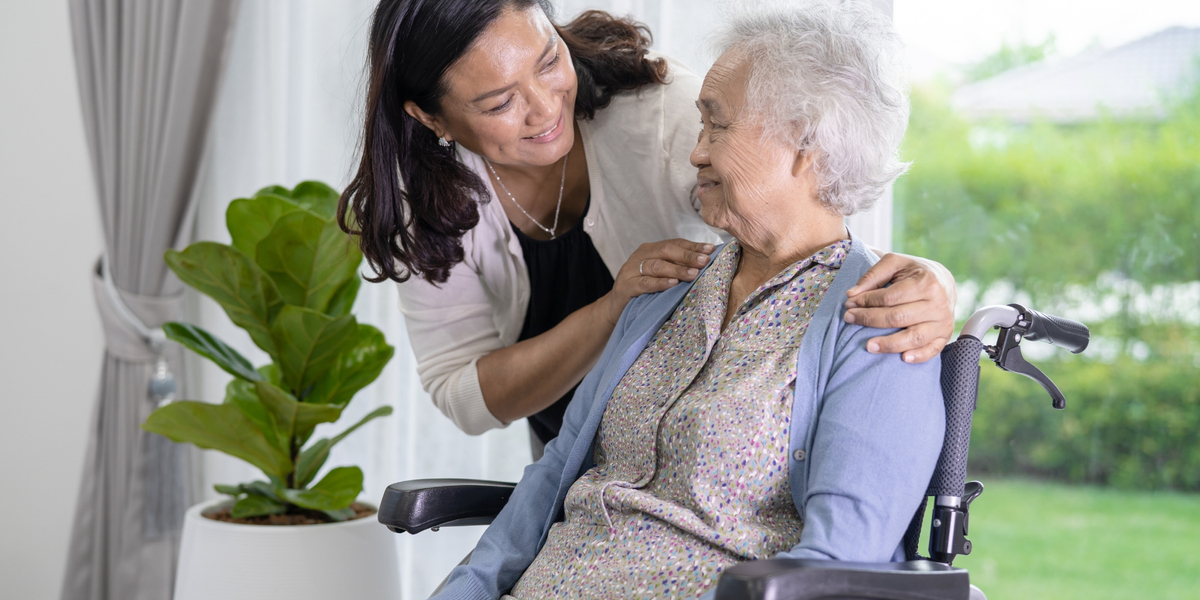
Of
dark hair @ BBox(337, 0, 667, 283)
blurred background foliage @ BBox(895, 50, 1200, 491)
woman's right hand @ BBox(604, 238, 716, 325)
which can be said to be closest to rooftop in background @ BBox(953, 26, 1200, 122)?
blurred background foliage @ BBox(895, 50, 1200, 491)

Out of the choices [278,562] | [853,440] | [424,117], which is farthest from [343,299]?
[853,440]

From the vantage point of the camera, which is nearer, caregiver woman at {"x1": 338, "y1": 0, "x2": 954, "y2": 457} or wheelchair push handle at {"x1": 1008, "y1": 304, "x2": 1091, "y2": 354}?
wheelchair push handle at {"x1": 1008, "y1": 304, "x2": 1091, "y2": 354}

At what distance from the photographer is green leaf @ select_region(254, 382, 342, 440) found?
1908 millimetres

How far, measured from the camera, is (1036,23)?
2055 mm

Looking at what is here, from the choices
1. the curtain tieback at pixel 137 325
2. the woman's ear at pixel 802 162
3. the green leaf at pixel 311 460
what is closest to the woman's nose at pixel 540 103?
the woman's ear at pixel 802 162

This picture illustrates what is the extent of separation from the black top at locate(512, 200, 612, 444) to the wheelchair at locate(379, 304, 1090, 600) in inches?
15.9

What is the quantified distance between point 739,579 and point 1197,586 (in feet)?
5.52

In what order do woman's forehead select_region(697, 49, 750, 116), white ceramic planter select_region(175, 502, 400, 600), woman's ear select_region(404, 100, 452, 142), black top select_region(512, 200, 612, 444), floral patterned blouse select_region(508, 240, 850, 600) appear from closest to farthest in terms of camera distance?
floral patterned blouse select_region(508, 240, 850, 600)
woman's forehead select_region(697, 49, 750, 116)
woman's ear select_region(404, 100, 452, 142)
black top select_region(512, 200, 612, 444)
white ceramic planter select_region(175, 502, 400, 600)

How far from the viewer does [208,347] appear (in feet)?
6.66

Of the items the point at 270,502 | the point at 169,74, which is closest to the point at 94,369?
the point at 169,74

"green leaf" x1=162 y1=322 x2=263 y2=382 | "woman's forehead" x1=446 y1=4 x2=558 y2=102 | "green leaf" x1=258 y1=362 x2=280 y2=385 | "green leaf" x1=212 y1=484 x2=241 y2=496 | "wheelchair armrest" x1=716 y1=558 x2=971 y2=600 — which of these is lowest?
"green leaf" x1=212 y1=484 x2=241 y2=496

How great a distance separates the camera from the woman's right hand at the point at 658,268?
1.41 meters

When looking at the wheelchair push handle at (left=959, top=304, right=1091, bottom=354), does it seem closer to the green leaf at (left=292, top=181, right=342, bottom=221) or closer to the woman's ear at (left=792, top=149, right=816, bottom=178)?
the woman's ear at (left=792, top=149, right=816, bottom=178)

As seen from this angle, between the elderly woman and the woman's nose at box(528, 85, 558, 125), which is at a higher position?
the woman's nose at box(528, 85, 558, 125)
